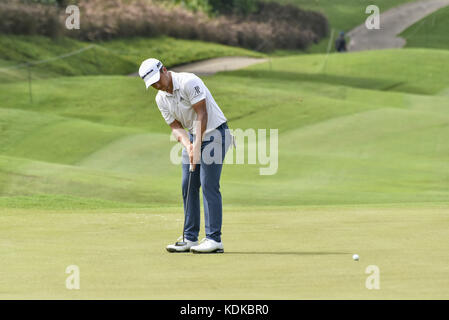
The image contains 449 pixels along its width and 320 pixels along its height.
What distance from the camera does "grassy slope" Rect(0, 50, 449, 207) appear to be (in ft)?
62.3

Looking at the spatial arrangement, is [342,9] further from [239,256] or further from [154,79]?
[239,256]

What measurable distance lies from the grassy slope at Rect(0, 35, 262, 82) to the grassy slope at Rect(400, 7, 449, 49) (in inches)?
642

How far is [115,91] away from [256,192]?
21.7 m

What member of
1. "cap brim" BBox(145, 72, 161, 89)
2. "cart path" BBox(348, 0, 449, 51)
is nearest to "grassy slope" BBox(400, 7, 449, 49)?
"cart path" BBox(348, 0, 449, 51)

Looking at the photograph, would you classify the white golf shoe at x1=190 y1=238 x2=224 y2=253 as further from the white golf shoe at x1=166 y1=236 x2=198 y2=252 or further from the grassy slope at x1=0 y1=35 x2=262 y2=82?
the grassy slope at x1=0 y1=35 x2=262 y2=82

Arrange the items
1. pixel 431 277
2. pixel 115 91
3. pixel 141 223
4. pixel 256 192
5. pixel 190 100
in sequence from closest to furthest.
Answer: pixel 431 277, pixel 190 100, pixel 141 223, pixel 256 192, pixel 115 91

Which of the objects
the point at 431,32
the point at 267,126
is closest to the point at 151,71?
the point at 267,126

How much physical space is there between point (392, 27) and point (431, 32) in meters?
3.27

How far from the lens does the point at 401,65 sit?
167 ft

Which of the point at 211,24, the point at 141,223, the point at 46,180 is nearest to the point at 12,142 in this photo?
the point at 46,180

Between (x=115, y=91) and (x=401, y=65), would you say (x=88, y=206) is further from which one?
(x=401, y=65)

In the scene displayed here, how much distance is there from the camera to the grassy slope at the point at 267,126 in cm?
1900

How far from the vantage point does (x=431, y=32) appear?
245ft
